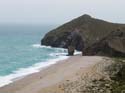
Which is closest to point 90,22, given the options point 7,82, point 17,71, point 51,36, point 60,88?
point 51,36

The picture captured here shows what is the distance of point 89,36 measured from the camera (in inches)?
4353

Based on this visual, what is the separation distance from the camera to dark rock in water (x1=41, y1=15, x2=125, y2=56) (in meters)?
83.0

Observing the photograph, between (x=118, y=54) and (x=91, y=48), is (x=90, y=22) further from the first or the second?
(x=118, y=54)

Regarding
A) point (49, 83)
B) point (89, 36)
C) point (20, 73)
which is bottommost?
point (20, 73)

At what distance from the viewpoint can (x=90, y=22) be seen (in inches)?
4838

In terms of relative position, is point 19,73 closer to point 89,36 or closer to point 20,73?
point 20,73

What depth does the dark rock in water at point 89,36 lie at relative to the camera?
8301 centimetres

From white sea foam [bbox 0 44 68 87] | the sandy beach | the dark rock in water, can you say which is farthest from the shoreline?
the dark rock in water

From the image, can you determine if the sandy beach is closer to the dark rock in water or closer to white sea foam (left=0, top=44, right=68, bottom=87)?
white sea foam (left=0, top=44, right=68, bottom=87)

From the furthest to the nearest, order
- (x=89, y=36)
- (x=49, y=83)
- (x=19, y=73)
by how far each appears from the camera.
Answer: (x=89, y=36) < (x=19, y=73) < (x=49, y=83)

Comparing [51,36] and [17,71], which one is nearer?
[17,71]

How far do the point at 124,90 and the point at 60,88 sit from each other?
26.0ft

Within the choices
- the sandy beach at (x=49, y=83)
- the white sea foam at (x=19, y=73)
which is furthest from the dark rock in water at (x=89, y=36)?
the sandy beach at (x=49, y=83)

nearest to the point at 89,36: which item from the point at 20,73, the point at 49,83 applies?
the point at 20,73
